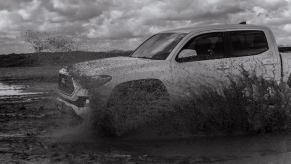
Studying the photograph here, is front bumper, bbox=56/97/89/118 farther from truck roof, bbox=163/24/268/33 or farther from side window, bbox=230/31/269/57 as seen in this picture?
side window, bbox=230/31/269/57

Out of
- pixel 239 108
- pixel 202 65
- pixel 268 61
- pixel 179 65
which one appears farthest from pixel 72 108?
pixel 268 61

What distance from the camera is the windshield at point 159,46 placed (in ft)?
28.0

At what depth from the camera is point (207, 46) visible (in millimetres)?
8711

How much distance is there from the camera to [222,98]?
819cm

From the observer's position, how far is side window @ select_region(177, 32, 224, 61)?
28.0 feet

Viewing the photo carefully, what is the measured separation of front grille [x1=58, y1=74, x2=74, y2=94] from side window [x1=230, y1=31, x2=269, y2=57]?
2965 millimetres

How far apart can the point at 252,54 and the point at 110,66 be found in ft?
9.07

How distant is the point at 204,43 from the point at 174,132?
179 cm

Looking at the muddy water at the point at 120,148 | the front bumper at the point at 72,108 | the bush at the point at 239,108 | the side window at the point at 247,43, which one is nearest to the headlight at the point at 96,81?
the front bumper at the point at 72,108

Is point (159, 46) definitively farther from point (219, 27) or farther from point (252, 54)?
point (252, 54)

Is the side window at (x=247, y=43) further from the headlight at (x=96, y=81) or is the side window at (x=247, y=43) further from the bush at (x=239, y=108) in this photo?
the headlight at (x=96, y=81)

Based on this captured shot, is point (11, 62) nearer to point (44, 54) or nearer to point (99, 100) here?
point (44, 54)

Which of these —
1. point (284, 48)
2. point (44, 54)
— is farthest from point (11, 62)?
point (284, 48)

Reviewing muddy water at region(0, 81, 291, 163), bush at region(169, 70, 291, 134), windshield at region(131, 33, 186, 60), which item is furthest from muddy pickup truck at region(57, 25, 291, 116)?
muddy water at region(0, 81, 291, 163)
